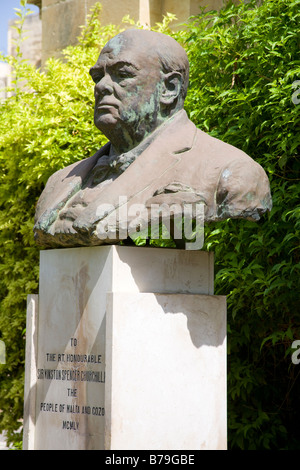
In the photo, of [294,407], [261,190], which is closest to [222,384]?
[261,190]

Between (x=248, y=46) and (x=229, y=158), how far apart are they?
2026mm

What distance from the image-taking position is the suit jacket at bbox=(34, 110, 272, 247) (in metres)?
3.79

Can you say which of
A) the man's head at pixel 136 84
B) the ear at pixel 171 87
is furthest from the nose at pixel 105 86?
the ear at pixel 171 87

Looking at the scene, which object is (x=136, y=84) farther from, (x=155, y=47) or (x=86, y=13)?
(x=86, y=13)

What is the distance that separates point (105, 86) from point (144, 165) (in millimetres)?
454

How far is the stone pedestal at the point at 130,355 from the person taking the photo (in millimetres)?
3789

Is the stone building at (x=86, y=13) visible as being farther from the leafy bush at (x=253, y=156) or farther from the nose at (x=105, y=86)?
the nose at (x=105, y=86)

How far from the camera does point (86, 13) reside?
7.96m

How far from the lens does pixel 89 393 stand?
12.9 feet


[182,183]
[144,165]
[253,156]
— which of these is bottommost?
[182,183]

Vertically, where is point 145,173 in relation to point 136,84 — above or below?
below

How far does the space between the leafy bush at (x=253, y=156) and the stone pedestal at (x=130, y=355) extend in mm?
1112

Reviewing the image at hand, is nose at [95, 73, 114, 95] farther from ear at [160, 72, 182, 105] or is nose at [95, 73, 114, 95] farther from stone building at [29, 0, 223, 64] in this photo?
stone building at [29, 0, 223, 64]

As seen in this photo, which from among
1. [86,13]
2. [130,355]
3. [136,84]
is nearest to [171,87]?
[136,84]
